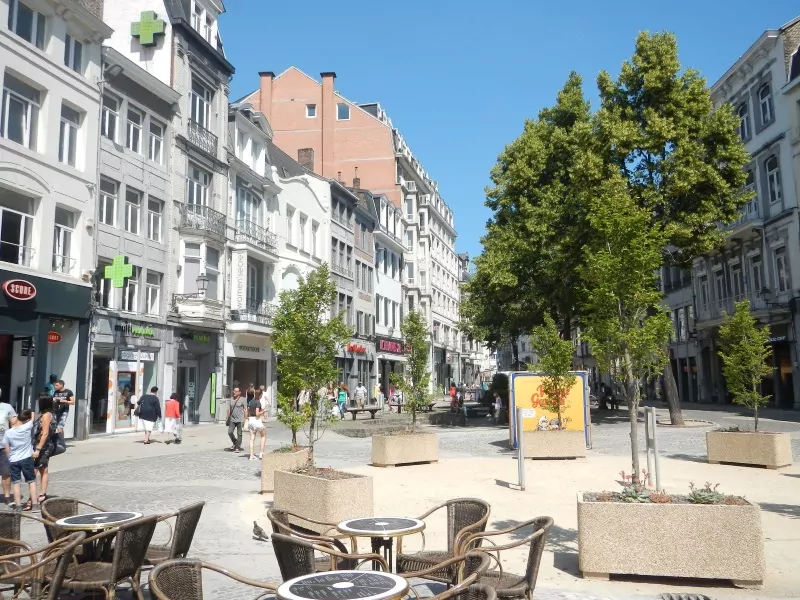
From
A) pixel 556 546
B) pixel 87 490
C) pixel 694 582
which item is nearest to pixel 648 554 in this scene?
pixel 694 582

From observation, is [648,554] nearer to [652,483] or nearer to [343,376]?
[652,483]

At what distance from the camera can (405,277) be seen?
5831cm

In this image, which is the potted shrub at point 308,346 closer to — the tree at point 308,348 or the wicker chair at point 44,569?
the tree at point 308,348

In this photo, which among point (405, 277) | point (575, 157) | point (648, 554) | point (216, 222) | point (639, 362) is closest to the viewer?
point (648, 554)

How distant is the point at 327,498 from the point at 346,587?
440 centimetres

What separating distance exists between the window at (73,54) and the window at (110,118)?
61.0 inches

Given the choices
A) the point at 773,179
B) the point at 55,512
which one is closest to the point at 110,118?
the point at 55,512

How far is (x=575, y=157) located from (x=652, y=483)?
14240 mm

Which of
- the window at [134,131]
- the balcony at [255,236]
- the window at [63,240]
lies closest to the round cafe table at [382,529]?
the window at [63,240]

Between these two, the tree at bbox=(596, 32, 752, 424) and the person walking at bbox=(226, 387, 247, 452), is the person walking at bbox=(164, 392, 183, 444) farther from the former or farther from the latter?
the tree at bbox=(596, 32, 752, 424)

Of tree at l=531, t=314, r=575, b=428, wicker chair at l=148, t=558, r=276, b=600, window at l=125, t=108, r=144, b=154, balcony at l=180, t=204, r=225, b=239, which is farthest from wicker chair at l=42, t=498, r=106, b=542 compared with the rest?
balcony at l=180, t=204, r=225, b=239

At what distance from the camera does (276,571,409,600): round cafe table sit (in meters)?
3.84

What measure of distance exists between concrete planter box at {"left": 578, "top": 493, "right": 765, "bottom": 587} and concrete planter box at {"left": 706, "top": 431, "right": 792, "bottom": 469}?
8.64 metres

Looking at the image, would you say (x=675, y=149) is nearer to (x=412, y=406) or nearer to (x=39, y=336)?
(x=412, y=406)
